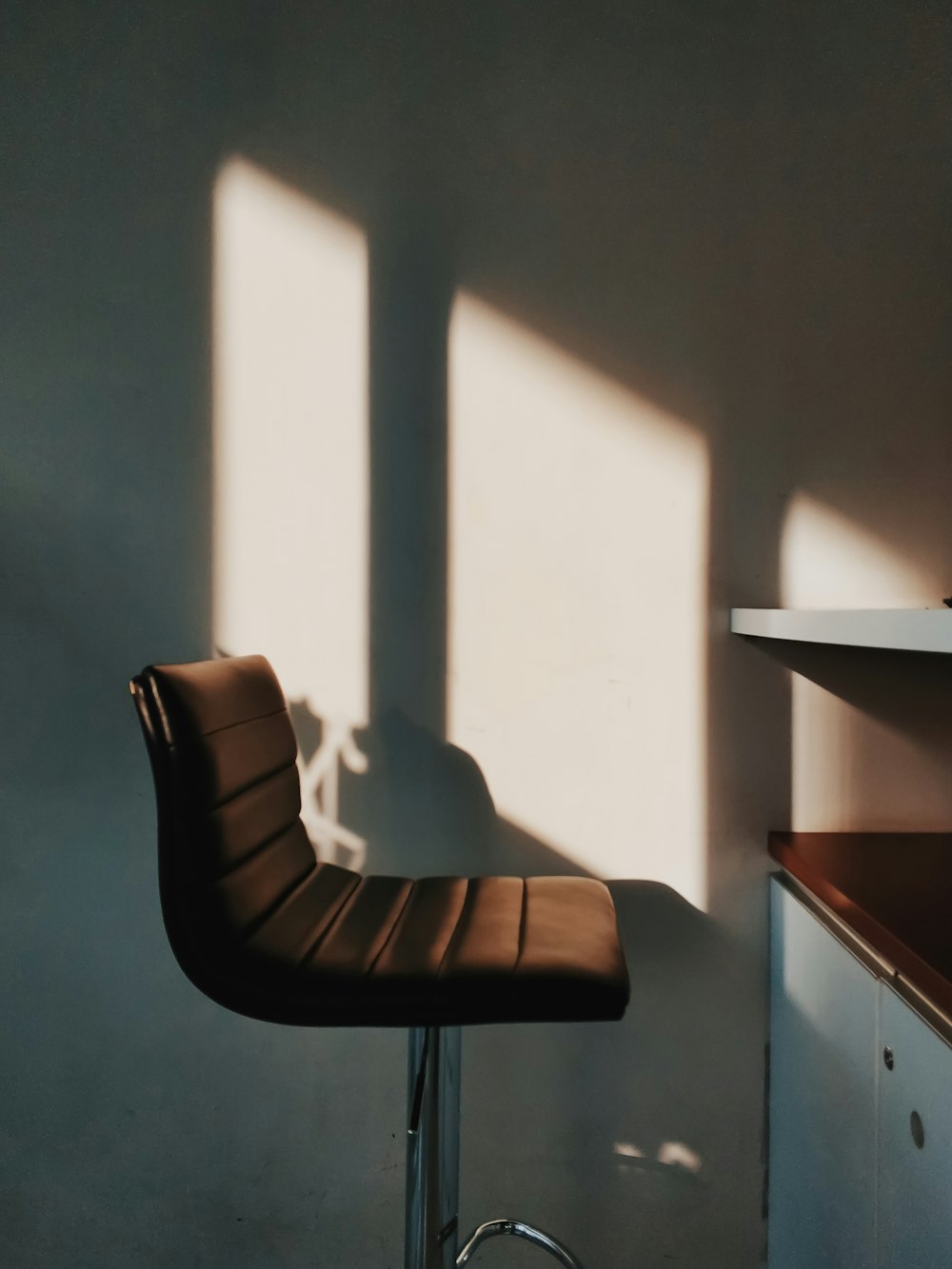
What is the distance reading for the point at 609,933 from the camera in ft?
3.82

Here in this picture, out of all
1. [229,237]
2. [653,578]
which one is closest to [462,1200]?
[653,578]

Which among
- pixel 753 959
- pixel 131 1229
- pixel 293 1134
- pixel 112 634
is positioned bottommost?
pixel 131 1229

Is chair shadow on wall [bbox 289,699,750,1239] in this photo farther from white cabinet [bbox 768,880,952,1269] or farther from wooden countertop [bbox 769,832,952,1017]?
wooden countertop [bbox 769,832,952,1017]

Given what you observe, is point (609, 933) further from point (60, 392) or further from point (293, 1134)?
point (60, 392)

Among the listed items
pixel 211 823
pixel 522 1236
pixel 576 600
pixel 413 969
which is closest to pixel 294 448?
pixel 576 600

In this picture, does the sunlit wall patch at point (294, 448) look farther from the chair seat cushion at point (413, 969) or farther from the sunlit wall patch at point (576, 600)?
the chair seat cushion at point (413, 969)

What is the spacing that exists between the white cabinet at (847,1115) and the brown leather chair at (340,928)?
1.06 feet

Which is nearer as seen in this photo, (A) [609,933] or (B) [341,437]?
(A) [609,933]

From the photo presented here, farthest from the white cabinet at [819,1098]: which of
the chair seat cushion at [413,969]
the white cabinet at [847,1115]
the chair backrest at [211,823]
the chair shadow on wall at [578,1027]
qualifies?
the chair backrest at [211,823]

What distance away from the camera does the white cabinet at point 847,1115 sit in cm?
98

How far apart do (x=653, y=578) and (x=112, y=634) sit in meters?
0.93

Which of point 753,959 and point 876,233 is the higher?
point 876,233

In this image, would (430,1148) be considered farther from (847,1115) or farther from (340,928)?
(847,1115)

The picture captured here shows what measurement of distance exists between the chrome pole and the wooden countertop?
0.56 m
